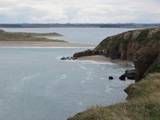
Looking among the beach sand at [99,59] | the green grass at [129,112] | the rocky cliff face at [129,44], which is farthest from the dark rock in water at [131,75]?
the green grass at [129,112]

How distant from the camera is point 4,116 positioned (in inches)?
1254

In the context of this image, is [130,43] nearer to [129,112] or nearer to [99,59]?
[99,59]

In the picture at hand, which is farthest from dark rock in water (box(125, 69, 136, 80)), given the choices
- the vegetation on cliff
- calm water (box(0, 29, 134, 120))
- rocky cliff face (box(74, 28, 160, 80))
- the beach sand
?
the beach sand

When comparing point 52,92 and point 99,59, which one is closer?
point 52,92

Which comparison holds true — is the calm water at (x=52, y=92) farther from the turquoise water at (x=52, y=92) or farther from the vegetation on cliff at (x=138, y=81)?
the vegetation on cliff at (x=138, y=81)

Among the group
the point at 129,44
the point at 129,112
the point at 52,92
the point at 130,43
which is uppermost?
the point at 129,112

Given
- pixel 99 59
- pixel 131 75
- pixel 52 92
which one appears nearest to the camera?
pixel 52 92

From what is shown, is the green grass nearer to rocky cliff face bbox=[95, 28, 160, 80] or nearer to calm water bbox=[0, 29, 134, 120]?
calm water bbox=[0, 29, 134, 120]

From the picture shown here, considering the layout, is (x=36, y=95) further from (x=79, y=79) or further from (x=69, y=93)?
(x=79, y=79)

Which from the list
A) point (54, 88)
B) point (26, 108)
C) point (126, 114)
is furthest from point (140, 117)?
point (54, 88)

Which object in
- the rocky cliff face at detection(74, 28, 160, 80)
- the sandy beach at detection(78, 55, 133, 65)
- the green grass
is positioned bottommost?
the sandy beach at detection(78, 55, 133, 65)

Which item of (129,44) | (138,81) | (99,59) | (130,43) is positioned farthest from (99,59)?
Answer: (138,81)

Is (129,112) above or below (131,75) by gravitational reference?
above

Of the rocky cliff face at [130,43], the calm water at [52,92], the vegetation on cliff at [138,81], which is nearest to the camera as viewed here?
the vegetation on cliff at [138,81]
